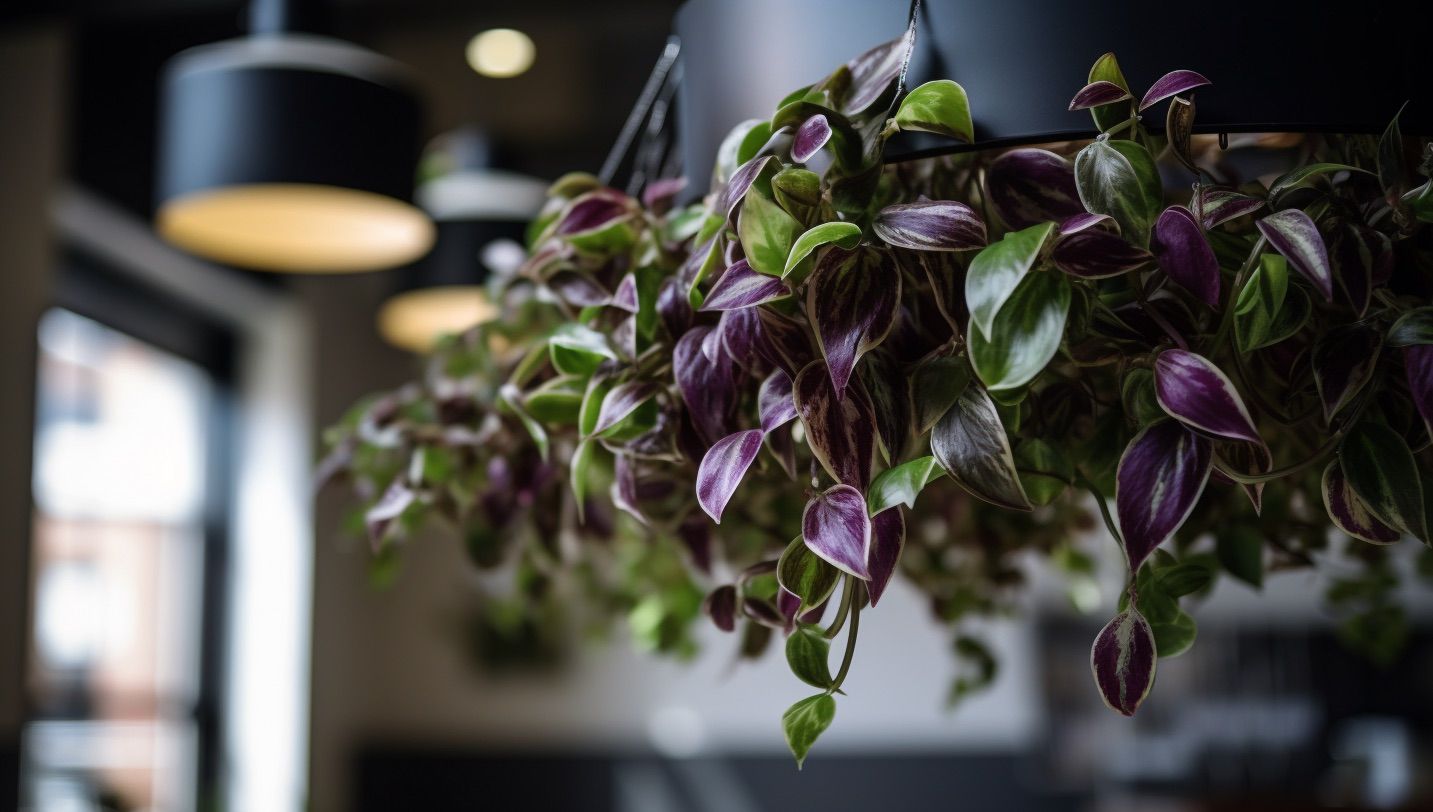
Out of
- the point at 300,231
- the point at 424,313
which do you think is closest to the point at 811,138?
the point at 300,231

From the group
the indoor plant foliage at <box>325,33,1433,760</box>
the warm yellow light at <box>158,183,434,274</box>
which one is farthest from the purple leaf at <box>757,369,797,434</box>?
the warm yellow light at <box>158,183,434,274</box>

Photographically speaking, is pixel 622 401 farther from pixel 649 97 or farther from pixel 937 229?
pixel 649 97

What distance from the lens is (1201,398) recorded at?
1.25ft

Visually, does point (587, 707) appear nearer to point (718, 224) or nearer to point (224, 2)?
point (224, 2)

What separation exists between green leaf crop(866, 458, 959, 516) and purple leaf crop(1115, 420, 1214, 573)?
59mm

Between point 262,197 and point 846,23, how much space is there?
1.97m

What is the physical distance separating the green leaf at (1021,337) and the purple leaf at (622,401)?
182 millimetres

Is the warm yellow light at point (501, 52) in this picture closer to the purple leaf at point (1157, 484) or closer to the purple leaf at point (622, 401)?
the purple leaf at point (622, 401)

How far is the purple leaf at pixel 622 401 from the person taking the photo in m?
0.52

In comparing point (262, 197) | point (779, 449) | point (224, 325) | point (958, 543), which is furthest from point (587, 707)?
point (779, 449)

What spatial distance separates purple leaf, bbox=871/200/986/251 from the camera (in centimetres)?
42

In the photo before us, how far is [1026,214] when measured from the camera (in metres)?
0.49

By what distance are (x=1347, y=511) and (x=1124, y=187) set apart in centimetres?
15

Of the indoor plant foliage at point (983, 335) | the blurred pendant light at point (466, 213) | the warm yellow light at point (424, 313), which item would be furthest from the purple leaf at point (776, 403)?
the warm yellow light at point (424, 313)
